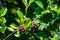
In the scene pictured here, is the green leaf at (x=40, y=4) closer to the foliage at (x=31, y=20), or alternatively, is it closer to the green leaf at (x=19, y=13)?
the foliage at (x=31, y=20)

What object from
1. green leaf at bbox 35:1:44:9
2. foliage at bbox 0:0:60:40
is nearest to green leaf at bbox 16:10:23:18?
foliage at bbox 0:0:60:40

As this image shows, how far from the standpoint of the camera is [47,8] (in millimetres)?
1400

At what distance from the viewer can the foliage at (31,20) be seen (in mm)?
1365

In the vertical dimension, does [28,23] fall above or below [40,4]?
below

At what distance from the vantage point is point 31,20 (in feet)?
4.68

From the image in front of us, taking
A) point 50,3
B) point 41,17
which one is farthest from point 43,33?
point 50,3

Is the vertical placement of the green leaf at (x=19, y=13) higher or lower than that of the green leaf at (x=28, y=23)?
higher

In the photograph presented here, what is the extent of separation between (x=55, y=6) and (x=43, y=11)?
10cm

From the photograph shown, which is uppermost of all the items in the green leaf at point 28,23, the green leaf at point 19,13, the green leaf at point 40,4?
the green leaf at point 40,4

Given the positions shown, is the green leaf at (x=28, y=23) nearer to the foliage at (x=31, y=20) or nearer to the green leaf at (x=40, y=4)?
the foliage at (x=31, y=20)

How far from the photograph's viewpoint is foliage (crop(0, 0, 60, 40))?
1.37m

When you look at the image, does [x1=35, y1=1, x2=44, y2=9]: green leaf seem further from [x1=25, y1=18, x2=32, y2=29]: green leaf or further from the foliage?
[x1=25, y1=18, x2=32, y2=29]: green leaf

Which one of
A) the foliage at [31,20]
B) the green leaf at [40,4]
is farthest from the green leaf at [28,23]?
the green leaf at [40,4]

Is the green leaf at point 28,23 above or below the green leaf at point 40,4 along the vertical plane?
below
